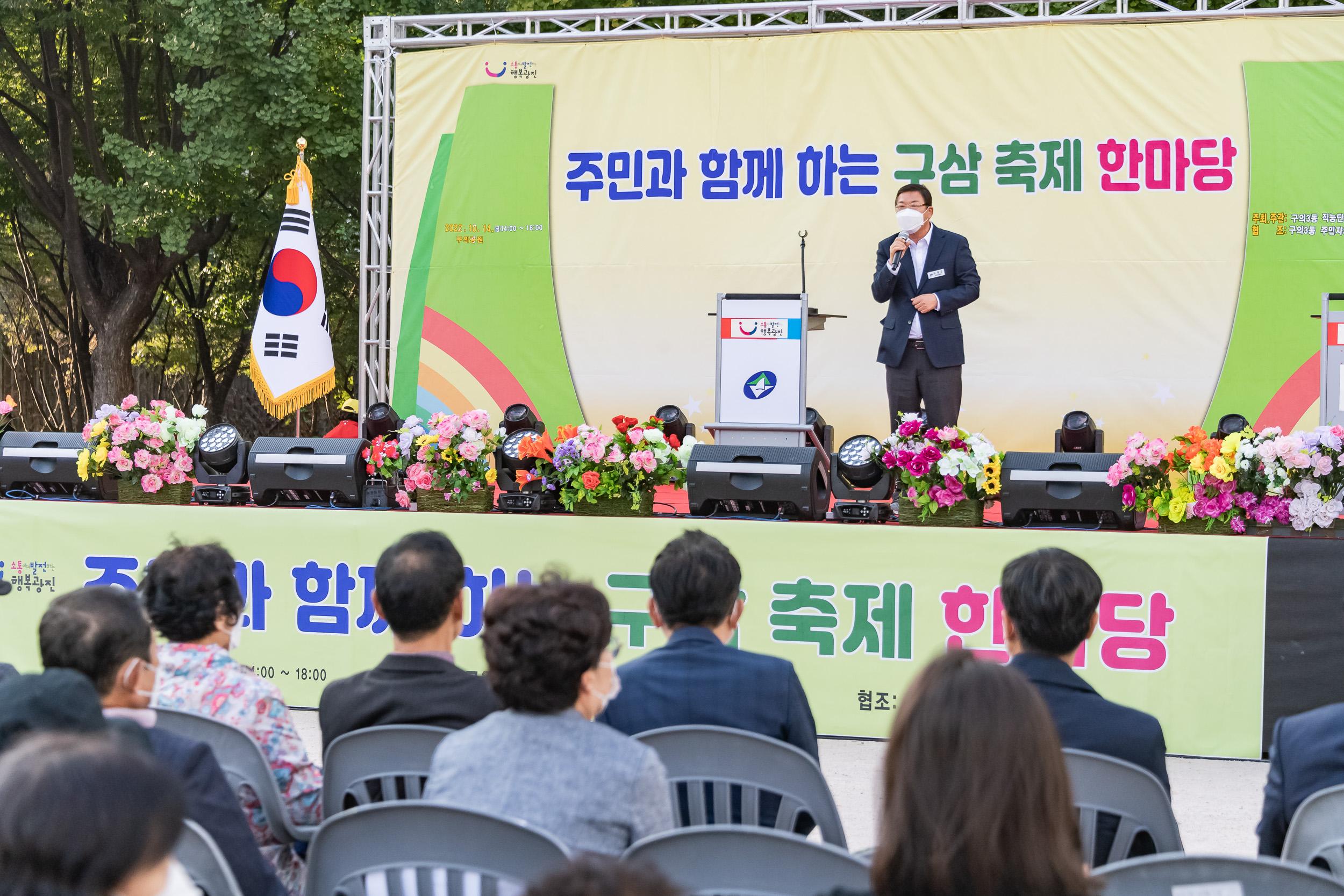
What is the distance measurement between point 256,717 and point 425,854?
833mm

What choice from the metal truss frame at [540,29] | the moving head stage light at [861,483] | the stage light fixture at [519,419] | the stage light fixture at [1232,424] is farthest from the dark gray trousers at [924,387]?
the metal truss frame at [540,29]

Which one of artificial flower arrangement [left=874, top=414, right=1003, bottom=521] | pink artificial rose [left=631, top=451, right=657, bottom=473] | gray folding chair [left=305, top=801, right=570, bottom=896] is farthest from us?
pink artificial rose [left=631, top=451, right=657, bottom=473]

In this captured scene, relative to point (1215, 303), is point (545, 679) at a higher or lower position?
lower

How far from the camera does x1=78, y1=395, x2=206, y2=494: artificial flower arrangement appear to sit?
15.6ft

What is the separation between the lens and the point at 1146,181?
23.5ft

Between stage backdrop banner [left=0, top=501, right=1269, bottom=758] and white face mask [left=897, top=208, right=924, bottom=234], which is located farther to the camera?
white face mask [left=897, top=208, right=924, bottom=234]

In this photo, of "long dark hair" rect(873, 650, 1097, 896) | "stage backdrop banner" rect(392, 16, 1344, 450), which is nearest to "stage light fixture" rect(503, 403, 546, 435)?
"stage backdrop banner" rect(392, 16, 1344, 450)

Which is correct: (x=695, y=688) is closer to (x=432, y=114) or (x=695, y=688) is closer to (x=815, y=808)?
(x=815, y=808)

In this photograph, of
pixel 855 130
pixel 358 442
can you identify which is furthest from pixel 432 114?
pixel 358 442

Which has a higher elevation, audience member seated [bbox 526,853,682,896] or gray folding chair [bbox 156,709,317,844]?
audience member seated [bbox 526,853,682,896]

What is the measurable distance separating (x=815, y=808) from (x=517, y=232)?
649cm

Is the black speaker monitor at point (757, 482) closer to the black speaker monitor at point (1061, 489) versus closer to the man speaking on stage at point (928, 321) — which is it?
the black speaker monitor at point (1061, 489)

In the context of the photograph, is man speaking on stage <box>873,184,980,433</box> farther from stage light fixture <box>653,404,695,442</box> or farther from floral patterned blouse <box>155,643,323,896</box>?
floral patterned blouse <box>155,643,323,896</box>

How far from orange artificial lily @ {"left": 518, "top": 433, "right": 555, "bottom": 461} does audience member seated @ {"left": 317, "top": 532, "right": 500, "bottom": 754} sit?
199 cm
